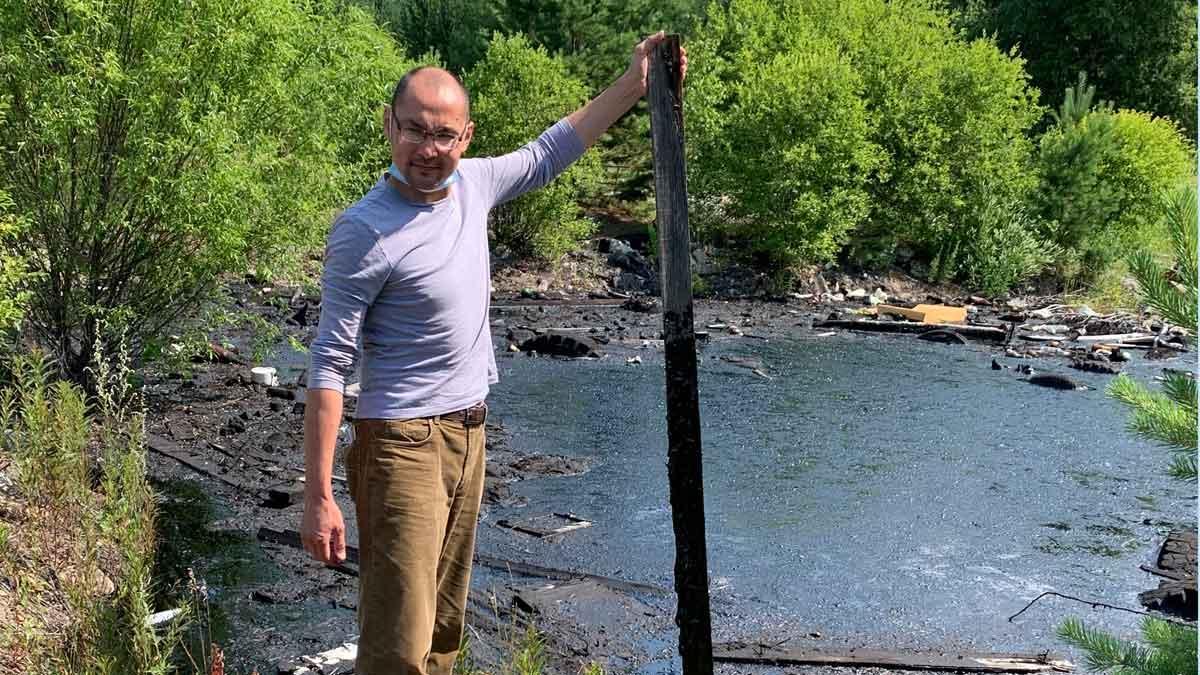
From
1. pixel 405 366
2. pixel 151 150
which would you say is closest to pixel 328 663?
pixel 405 366

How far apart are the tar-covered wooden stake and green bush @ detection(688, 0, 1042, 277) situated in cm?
2423

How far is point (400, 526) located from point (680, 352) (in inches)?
47.3

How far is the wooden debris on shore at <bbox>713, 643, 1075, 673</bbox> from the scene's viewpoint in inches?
283

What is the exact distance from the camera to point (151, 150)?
11242 millimetres

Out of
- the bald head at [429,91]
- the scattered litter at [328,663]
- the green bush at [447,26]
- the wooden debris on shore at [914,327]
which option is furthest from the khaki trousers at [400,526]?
the green bush at [447,26]

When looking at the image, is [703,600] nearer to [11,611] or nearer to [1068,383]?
[11,611]

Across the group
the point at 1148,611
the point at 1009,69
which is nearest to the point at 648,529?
the point at 1148,611

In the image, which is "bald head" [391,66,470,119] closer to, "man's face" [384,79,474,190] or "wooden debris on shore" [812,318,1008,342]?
"man's face" [384,79,474,190]

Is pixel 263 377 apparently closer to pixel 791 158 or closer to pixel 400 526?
pixel 400 526

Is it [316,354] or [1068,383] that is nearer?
[316,354]

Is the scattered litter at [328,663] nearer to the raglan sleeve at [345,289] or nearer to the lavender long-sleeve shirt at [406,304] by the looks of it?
the lavender long-sleeve shirt at [406,304]

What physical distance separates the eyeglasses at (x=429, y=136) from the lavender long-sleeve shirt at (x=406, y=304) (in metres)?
0.19

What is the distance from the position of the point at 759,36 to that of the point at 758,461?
80.6 feet

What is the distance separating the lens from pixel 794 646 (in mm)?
7445
